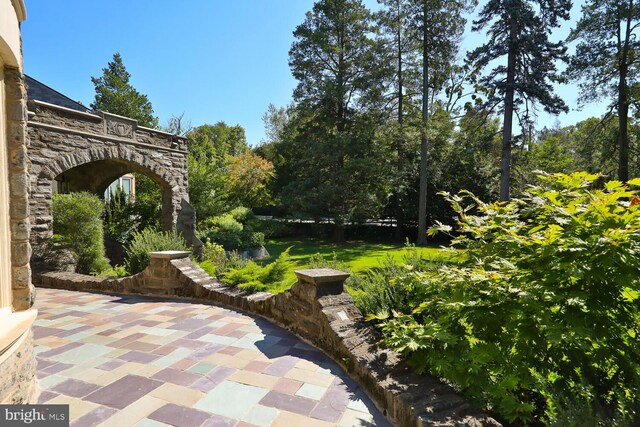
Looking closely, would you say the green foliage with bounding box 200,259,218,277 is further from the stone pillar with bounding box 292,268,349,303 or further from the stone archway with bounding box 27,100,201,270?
the stone archway with bounding box 27,100,201,270

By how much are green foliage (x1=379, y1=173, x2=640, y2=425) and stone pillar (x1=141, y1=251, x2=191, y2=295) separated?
4.43 m

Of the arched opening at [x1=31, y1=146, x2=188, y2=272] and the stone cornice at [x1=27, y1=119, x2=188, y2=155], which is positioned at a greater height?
the stone cornice at [x1=27, y1=119, x2=188, y2=155]

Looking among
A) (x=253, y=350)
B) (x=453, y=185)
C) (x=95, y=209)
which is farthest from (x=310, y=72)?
(x=253, y=350)

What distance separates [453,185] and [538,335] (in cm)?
1625

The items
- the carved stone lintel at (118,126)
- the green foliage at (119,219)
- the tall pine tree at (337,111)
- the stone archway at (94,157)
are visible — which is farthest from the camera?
the tall pine tree at (337,111)

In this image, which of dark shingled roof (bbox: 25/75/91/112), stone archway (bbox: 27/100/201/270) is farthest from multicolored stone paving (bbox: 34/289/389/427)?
dark shingled roof (bbox: 25/75/91/112)

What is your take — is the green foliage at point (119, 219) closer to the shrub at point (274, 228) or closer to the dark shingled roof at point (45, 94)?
the dark shingled roof at point (45, 94)

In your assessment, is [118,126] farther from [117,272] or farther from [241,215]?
[241,215]

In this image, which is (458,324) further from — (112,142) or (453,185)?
(453,185)

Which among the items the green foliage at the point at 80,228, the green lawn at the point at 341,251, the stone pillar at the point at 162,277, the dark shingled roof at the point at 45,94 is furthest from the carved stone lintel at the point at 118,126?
the green lawn at the point at 341,251

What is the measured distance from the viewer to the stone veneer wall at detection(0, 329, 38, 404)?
6.35 ft

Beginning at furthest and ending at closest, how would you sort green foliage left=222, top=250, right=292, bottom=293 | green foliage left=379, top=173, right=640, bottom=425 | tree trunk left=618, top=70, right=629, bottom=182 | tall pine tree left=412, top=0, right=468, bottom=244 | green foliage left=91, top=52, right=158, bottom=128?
green foliage left=91, top=52, right=158, bottom=128 < tall pine tree left=412, top=0, right=468, bottom=244 < tree trunk left=618, top=70, right=629, bottom=182 < green foliage left=222, top=250, right=292, bottom=293 < green foliage left=379, top=173, right=640, bottom=425

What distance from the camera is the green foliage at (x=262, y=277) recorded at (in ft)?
17.2

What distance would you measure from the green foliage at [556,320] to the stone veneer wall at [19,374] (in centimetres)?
240
